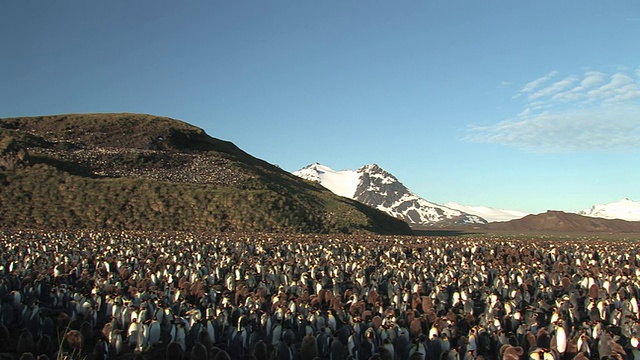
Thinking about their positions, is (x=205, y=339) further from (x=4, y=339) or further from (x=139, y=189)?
(x=139, y=189)

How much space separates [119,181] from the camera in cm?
5384

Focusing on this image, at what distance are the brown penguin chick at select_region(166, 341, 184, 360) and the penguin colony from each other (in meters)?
0.02

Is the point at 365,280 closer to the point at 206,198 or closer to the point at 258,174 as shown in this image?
the point at 206,198

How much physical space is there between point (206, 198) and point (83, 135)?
100ft

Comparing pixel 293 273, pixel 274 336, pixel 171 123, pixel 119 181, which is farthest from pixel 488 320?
pixel 171 123

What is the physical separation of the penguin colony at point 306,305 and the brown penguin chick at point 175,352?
2cm

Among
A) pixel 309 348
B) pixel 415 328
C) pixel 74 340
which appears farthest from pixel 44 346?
pixel 415 328

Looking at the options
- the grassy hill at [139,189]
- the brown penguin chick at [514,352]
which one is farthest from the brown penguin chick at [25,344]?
the grassy hill at [139,189]

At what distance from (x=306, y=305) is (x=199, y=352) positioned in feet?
16.2

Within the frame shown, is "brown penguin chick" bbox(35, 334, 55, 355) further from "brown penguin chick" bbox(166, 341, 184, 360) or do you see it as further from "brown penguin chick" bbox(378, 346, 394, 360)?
"brown penguin chick" bbox(378, 346, 394, 360)

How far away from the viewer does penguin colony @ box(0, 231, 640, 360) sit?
1101 centimetres

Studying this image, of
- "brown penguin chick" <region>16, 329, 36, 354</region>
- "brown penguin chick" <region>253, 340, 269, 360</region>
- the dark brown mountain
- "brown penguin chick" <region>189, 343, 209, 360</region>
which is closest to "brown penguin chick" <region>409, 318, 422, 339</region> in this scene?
"brown penguin chick" <region>253, 340, 269, 360</region>

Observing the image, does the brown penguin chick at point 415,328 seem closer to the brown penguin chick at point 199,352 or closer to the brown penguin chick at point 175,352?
the brown penguin chick at point 199,352

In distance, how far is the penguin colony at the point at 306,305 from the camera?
11.0 metres
